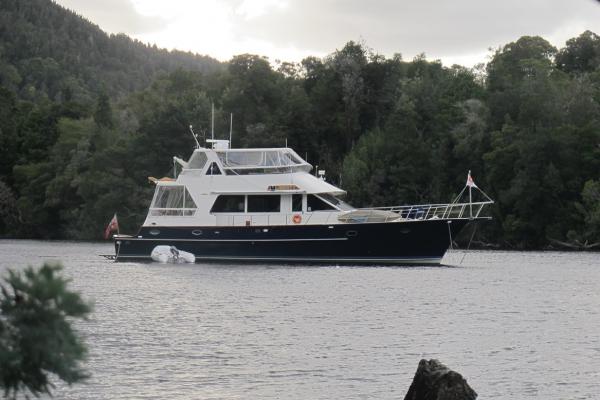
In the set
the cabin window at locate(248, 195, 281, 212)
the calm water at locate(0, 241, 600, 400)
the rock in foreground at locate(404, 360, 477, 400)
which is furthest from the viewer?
the cabin window at locate(248, 195, 281, 212)

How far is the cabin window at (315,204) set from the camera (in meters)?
50.2

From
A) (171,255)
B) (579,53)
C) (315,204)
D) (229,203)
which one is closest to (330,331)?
(315,204)

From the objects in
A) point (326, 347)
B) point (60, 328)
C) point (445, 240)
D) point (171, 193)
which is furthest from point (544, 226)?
point (60, 328)

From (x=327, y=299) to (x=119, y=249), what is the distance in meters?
19.3

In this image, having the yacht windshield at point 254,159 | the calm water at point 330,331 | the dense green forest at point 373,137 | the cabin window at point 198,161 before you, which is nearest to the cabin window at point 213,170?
the yacht windshield at point 254,159

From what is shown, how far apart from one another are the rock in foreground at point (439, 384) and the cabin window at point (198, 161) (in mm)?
36887

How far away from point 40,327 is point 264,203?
43.6 metres

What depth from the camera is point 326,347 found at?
2505 cm

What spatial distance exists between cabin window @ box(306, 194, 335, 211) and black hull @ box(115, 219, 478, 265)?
2.92 ft

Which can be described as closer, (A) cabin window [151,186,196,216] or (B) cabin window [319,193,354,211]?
(B) cabin window [319,193,354,211]

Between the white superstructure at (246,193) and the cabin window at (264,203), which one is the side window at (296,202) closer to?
the white superstructure at (246,193)

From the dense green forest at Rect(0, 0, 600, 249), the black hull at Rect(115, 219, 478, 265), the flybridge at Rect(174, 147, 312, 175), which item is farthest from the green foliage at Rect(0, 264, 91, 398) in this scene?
the dense green forest at Rect(0, 0, 600, 249)

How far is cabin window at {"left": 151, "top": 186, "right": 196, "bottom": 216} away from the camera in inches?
2010

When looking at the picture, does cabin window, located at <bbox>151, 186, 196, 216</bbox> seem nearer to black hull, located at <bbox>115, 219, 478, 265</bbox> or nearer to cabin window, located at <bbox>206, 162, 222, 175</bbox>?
black hull, located at <bbox>115, 219, 478, 265</bbox>
